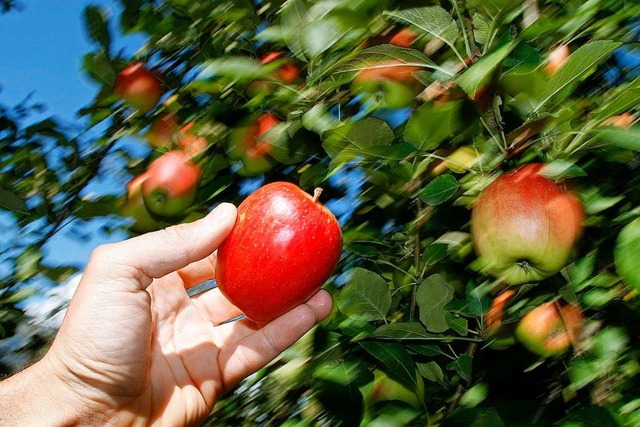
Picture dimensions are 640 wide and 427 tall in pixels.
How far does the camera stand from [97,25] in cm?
150

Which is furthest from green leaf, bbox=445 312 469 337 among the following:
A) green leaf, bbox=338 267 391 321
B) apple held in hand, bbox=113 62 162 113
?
apple held in hand, bbox=113 62 162 113

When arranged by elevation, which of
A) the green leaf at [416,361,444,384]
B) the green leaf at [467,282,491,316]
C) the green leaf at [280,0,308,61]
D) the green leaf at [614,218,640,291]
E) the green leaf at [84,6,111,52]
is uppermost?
the green leaf at [84,6,111,52]

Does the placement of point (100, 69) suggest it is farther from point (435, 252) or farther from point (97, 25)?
point (435, 252)

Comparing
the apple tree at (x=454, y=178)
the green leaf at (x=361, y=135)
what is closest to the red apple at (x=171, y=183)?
the apple tree at (x=454, y=178)

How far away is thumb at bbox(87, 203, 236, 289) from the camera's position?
41.6 inches

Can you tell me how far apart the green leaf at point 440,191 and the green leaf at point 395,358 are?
24cm

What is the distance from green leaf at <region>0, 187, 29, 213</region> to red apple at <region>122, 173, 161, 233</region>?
338mm

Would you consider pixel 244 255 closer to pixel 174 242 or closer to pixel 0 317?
pixel 174 242

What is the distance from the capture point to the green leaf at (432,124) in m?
0.79

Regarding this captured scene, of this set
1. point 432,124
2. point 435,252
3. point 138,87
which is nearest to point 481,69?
point 432,124

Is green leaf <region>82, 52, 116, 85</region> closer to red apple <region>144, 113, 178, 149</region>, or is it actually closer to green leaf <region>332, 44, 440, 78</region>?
red apple <region>144, 113, 178, 149</region>

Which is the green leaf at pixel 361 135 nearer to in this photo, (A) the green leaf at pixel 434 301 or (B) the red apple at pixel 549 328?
(A) the green leaf at pixel 434 301

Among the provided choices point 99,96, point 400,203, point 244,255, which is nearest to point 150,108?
point 99,96

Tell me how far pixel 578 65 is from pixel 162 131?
998 mm
